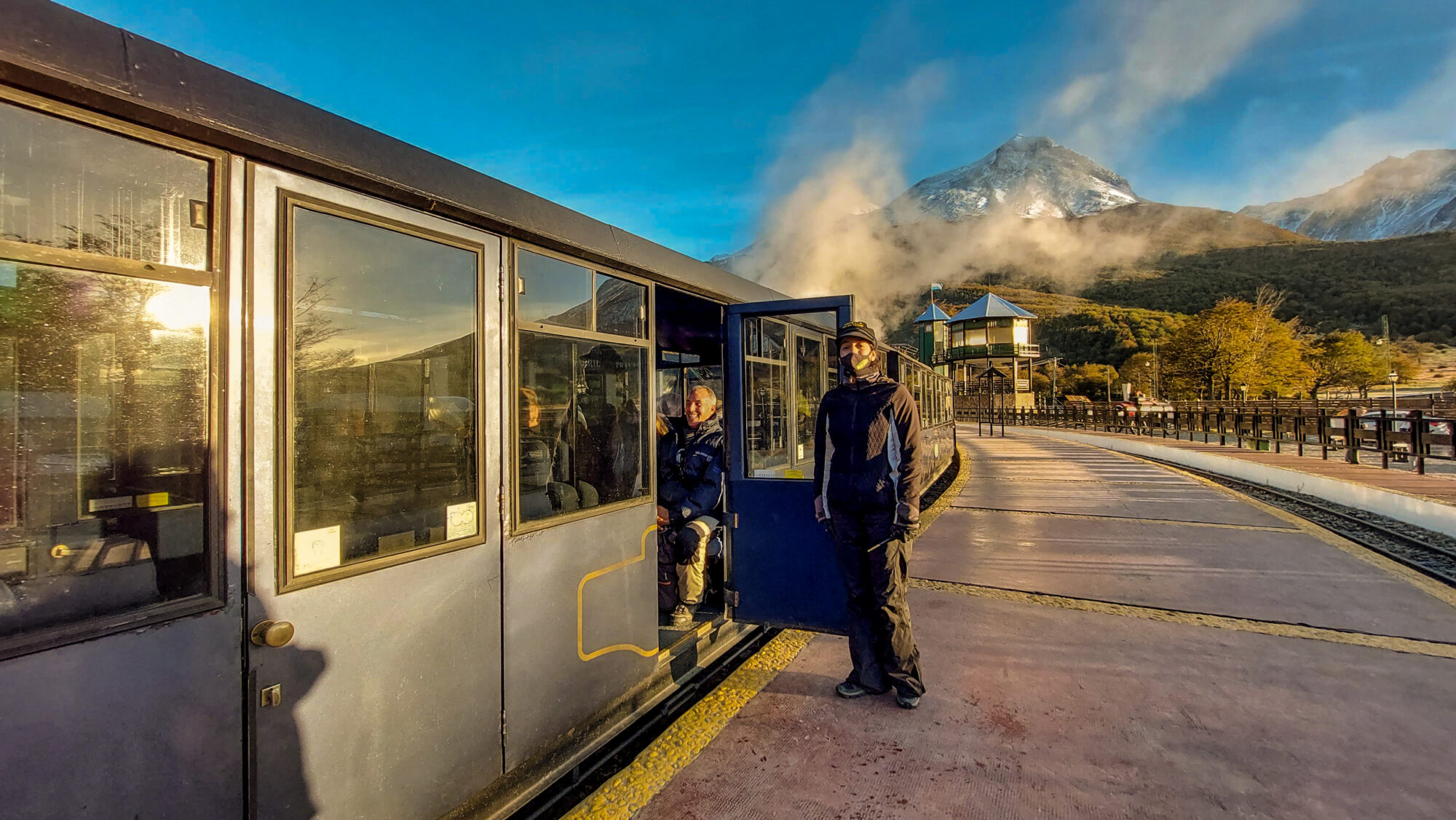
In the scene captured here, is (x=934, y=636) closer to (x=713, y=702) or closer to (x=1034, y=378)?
(x=713, y=702)

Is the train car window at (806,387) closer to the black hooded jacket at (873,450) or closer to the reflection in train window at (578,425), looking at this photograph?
the black hooded jacket at (873,450)

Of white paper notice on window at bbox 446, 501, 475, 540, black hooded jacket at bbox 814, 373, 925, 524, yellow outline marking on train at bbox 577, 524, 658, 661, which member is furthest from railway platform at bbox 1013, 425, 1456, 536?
white paper notice on window at bbox 446, 501, 475, 540

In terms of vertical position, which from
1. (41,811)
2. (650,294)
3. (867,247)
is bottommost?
(41,811)

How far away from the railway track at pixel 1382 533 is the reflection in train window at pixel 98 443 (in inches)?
336

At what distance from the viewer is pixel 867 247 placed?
52.1 meters

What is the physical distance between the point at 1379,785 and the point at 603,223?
403 cm

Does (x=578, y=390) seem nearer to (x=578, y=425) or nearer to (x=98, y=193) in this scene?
(x=578, y=425)

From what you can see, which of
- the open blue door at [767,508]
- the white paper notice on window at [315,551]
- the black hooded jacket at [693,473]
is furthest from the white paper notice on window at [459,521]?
the open blue door at [767,508]

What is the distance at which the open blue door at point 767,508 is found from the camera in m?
3.72

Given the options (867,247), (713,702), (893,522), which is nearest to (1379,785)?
(893,522)

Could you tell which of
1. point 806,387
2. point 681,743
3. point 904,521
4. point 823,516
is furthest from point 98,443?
point 806,387

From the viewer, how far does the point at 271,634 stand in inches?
66.1

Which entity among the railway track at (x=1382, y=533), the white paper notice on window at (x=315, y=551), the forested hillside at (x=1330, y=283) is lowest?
the railway track at (x=1382, y=533)

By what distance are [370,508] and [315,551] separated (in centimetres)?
20
